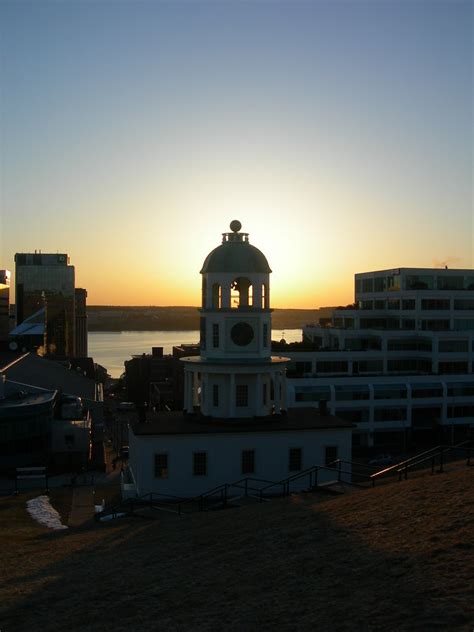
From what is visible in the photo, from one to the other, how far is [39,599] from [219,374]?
70.5 feet

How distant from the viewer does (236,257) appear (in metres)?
37.8

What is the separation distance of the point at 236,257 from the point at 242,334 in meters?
3.89

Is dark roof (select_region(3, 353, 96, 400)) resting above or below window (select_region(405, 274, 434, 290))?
below

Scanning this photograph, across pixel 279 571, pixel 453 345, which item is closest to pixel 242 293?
pixel 279 571

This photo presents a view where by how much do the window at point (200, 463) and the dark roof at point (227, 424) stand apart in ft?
3.57

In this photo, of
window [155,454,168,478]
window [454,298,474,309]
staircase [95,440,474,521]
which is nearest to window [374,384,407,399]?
window [454,298,474,309]

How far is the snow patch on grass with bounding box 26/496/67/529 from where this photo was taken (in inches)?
1201

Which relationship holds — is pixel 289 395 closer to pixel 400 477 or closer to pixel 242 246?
pixel 242 246

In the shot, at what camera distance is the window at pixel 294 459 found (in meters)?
35.1

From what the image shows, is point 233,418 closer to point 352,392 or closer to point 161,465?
point 161,465

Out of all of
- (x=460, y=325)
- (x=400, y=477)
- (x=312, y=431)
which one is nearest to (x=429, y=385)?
(x=460, y=325)

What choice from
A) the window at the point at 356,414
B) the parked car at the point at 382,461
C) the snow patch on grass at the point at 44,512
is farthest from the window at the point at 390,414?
the snow patch on grass at the point at 44,512

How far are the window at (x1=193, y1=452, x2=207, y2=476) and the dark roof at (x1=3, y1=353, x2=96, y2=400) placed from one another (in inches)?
1762

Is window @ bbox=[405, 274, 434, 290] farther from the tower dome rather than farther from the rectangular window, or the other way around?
the tower dome
